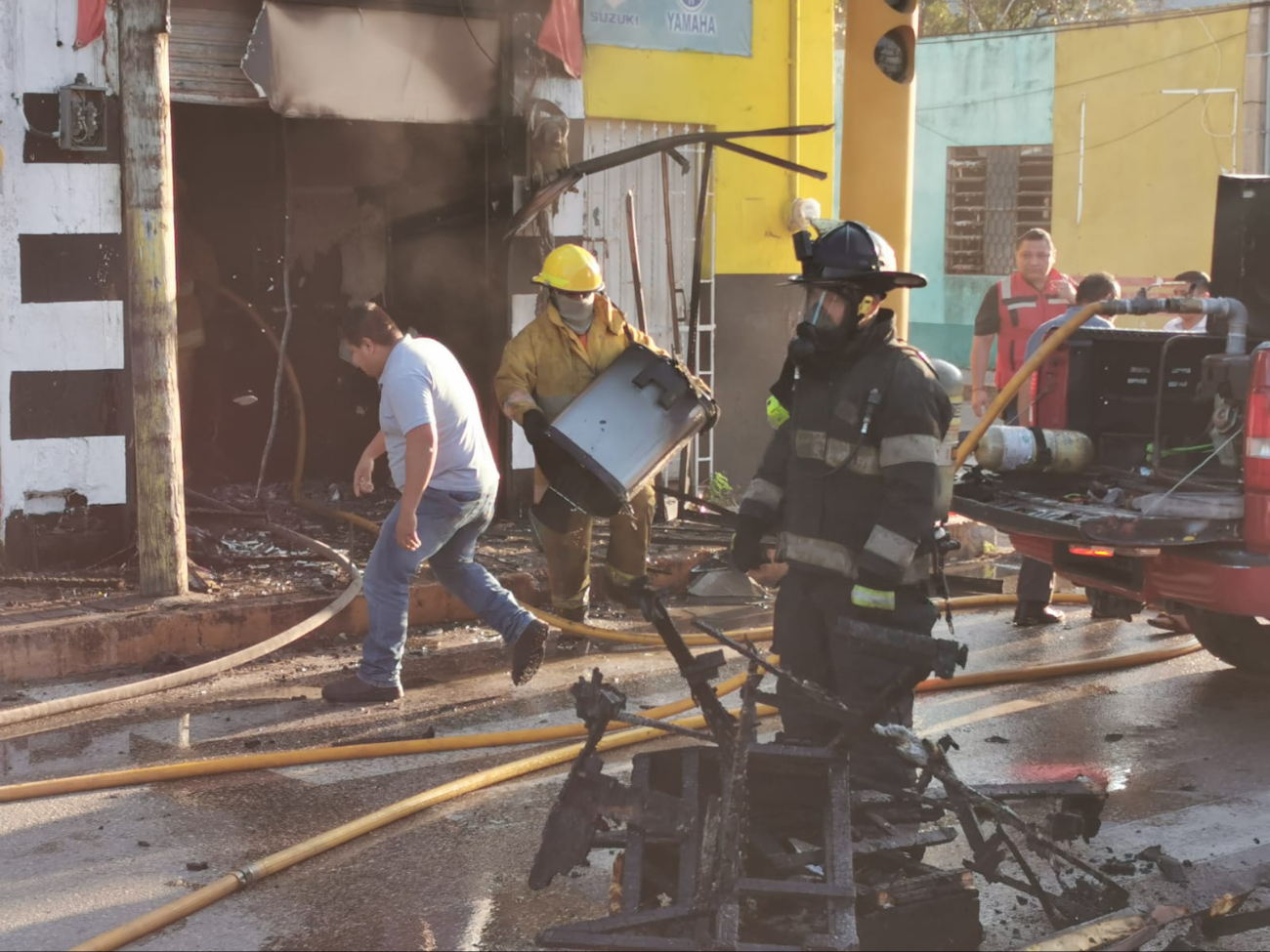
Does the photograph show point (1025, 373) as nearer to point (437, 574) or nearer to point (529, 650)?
point (529, 650)

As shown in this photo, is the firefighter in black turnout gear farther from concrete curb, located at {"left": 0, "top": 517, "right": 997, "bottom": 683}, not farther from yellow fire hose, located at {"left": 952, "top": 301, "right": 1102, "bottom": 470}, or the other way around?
→ concrete curb, located at {"left": 0, "top": 517, "right": 997, "bottom": 683}

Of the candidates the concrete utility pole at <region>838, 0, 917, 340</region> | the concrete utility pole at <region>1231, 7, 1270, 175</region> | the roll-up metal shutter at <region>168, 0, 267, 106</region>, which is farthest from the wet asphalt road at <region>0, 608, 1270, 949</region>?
the concrete utility pole at <region>1231, 7, 1270, 175</region>

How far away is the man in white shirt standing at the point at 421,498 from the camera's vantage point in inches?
247

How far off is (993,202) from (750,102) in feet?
43.0

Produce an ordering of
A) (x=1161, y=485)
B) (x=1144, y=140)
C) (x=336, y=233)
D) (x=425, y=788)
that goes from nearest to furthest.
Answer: (x=425, y=788) < (x=1161, y=485) < (x=336, y=233) < (x=1144, y=140)

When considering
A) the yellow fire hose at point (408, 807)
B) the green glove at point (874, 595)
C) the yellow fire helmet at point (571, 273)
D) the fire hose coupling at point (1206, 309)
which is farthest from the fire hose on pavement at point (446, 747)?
the yellow fire helmet at point (571, 273)

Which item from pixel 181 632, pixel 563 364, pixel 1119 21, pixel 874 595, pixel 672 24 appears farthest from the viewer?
pixel 1119 21

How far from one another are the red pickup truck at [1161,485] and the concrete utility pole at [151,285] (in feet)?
12.3

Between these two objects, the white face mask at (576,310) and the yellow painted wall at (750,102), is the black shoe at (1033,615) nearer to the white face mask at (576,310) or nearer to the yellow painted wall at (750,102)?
the white face mask at (576,310)

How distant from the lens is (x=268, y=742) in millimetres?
6051

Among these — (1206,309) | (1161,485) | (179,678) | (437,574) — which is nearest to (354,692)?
(437,574)

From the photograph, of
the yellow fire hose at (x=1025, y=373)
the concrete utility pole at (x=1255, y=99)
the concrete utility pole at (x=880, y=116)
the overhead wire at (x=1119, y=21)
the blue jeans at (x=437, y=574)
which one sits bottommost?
the blue jeans at (x=437, y=574)

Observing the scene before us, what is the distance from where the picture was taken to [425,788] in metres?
5.48

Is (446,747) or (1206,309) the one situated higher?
(1206,309)
